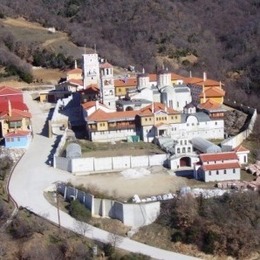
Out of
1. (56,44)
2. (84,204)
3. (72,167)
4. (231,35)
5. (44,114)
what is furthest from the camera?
(231,35)

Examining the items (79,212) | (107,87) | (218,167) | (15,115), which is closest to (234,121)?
(107,87)

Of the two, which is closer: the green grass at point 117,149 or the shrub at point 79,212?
the shrub at point 79,212

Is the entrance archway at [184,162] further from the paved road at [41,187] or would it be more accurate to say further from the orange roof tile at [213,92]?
the orange roof tile at [213,92]

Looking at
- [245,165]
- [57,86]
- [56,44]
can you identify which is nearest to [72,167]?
[245,165]

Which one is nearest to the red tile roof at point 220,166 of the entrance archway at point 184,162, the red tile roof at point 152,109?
the entrance archway at point 184,162

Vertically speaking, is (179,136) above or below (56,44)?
below

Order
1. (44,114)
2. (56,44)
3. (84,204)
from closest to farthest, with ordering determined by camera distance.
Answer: (84,204)
(44,114)
(56,44)

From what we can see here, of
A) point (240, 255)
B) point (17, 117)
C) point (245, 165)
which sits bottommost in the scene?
point (240, 255)

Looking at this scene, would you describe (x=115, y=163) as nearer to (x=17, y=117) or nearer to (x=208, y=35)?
(x=17, y=117)
